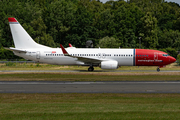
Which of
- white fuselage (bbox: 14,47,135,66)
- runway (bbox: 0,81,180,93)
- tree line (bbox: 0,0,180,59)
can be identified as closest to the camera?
runway (bbox: 0,81,180,93)

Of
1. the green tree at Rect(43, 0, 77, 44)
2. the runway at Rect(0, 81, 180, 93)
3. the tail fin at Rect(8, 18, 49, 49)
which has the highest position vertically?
the green tree at Rect(43, 0, 77, 44)

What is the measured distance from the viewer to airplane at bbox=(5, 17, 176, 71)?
4244cm

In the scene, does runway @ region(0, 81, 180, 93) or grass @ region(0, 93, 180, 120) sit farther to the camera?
runway @ region(0, 81, 180, 93)

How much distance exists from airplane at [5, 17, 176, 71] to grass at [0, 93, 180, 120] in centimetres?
2427

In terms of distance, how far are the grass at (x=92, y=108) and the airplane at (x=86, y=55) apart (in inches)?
955

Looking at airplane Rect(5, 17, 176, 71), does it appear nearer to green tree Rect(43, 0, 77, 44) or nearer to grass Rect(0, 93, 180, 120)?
grass Rect(0, 93, 180, 120)

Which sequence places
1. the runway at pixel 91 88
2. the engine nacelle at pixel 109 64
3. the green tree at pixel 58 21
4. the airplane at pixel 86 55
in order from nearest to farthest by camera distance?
the runway at pixel 91 88
the engine nacelle at pixel 109 64
the airplane at pixel 86 55
the green tree at pixel 58 21

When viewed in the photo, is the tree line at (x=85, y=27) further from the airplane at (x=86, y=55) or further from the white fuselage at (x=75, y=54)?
the airplane at (x=86, y=55)

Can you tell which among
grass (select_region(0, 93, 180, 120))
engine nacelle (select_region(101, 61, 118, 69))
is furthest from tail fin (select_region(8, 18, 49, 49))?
grass (select_region(0, 93, 180, 120))

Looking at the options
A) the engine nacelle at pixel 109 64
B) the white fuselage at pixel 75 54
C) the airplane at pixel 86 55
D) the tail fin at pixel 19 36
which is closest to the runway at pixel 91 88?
the engine nacelle at pixel 109 64

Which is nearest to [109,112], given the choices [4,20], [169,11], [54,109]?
[54,109]

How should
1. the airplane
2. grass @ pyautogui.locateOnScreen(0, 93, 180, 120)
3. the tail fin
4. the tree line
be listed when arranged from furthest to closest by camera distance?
the tree line, the tail fin, the airplane, grass @ pyautogui.locateOnScreen(0, 93, 180, 120)

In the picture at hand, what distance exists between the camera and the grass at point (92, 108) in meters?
11.9

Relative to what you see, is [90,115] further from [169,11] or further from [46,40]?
[169,11]
